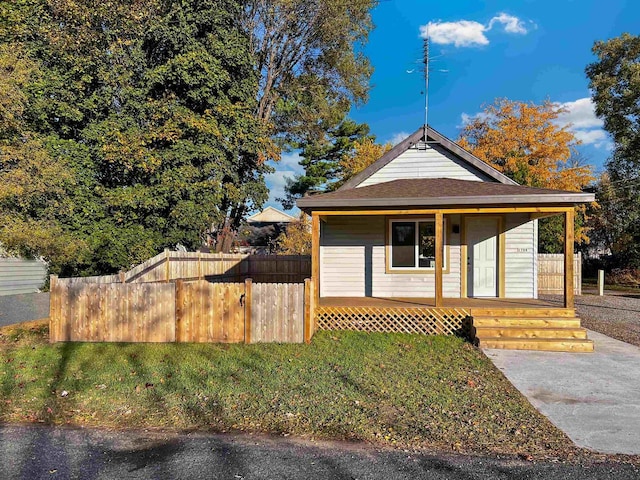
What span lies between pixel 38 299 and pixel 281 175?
79.2 feet

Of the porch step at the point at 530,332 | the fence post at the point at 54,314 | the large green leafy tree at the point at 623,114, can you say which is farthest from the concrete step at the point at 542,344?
the large green leafy tree at the point at 623,114

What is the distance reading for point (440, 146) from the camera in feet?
37.9

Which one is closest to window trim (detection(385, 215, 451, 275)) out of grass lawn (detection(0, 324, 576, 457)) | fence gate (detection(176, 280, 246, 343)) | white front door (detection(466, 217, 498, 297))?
white front door (detection(466, 217, 498, 297))

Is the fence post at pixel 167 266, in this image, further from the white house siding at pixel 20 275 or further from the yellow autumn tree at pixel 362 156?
the yellow autumn tree at pixel 362 156

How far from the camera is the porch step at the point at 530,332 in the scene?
26.3 feet

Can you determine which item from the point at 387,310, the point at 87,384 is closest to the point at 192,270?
the point at 387,310

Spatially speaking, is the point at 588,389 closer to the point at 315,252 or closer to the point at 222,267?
the point at 315,252

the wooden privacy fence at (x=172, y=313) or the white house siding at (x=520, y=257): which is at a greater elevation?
the white house siding at (x=520, y=257)

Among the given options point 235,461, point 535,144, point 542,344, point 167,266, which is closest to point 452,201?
point 542,344

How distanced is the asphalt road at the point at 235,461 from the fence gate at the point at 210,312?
12.5ft

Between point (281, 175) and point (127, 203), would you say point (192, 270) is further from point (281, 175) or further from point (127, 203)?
point (281, 175)

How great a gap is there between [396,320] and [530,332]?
2.58 meters

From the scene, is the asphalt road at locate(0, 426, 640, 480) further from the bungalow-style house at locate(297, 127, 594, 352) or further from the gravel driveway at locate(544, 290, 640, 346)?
the gravel driveway at locate(544, 290, 640, 346)

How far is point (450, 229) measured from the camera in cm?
1082
